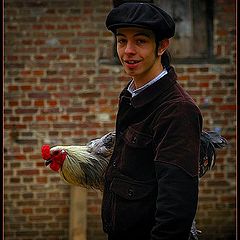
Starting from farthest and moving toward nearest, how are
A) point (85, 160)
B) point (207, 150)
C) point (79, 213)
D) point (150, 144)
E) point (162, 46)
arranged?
point (79, 213) → point (85, 160) → point (207, 150) → point (162, 46) → point (150, 144)

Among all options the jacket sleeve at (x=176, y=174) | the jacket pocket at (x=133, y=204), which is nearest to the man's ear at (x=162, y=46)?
the jacket sleeve at (x=176, y=174)

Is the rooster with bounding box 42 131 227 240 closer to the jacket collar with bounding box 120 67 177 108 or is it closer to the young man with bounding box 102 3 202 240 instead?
the young man with bounding box 102 3 202 240

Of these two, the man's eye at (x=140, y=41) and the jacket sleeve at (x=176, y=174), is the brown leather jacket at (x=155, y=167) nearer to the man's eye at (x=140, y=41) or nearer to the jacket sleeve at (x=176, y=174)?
the jacket sleeve at (x=176, y=174)

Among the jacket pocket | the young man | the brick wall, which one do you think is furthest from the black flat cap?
the brick wall

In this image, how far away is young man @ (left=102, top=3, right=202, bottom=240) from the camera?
6.90 feet

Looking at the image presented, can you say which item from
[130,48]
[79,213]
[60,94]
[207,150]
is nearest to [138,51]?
[130,48]

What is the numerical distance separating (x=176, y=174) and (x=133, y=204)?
0.29 m

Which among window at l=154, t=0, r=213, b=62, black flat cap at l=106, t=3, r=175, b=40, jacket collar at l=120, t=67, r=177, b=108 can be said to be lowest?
jacket collar at l=120, t=67, r=177, b=108

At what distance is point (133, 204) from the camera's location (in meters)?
2.30

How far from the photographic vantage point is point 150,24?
7.36 ft

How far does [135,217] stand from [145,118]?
1.28ft

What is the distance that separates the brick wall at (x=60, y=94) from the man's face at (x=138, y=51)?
3063mm

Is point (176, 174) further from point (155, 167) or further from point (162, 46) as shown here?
point (162, 46)

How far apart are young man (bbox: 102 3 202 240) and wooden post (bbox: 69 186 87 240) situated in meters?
2.89
